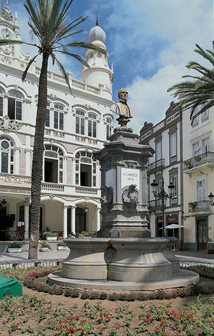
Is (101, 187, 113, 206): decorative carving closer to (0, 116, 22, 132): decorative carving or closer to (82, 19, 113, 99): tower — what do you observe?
(0, 116, 22, 132): decorative carving

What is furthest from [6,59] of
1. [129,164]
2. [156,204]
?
[129,164]

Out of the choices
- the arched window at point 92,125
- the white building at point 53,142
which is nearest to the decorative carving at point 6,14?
the white building at point 53,142

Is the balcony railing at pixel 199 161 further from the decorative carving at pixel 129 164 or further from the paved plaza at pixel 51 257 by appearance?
the decorative carving at pixel 129 164

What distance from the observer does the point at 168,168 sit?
41.1 metres

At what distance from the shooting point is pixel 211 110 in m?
34.2

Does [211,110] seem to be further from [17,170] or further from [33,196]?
[33,196]

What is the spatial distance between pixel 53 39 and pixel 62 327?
18.2 metres

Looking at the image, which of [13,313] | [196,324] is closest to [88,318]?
[13,313]

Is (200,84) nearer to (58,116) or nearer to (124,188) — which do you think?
(124,188)

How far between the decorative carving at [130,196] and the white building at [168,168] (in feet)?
78.7

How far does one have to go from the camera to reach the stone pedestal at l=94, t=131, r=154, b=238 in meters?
12.5

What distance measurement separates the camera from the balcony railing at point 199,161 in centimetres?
3391

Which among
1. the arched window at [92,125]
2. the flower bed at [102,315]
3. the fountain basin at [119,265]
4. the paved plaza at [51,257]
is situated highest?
the arched window at [92,125]

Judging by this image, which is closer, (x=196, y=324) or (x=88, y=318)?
(x=196, y=324)
